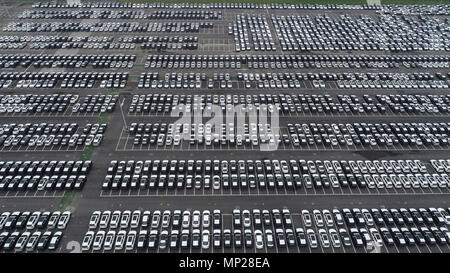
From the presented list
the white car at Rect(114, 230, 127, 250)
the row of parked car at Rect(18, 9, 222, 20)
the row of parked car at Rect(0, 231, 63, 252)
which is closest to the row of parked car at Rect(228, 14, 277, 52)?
the row of parked car at Rect(18, 9, 222, 20)

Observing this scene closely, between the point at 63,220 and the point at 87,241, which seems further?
the point at 63,220

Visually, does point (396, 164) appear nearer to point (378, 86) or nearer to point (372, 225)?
point (372, 225)

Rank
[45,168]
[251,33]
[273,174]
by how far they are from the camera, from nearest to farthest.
A: [273,174] < [45,168] < [251,33]

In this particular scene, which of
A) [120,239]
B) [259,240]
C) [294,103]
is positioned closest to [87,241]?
[120,239]

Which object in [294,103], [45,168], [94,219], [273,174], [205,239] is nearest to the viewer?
[205,239]

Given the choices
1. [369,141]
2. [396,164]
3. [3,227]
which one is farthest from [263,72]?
[3,227]

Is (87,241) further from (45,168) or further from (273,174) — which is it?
(273,174)

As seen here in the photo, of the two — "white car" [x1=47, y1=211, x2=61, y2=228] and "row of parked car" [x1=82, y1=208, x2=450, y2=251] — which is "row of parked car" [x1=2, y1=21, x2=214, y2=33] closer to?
"white car" [x1=47, y1=211, x2=61, y2=228]
